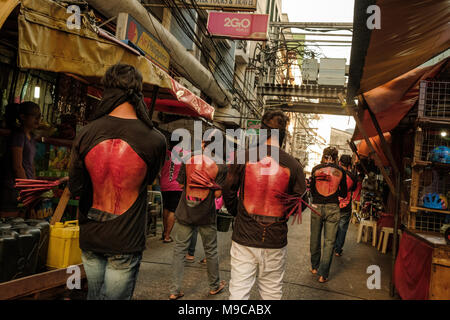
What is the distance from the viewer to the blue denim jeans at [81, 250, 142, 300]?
2148mm

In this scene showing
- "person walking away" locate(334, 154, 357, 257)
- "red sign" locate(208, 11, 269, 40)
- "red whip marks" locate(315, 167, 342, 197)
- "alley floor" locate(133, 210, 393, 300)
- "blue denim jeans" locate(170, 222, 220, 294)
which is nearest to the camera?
"blue denim jeans" locate(170, 222, 220, 294)

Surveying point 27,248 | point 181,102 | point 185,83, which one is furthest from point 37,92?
point 185,83

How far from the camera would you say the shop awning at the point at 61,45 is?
3.06 m

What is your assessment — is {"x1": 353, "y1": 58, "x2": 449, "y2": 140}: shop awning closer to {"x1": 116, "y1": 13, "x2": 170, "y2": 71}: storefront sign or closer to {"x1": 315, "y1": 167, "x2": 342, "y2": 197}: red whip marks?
{"x1": 315, "y1": 167, "x2": 342, "y2": 197}: red whip marks

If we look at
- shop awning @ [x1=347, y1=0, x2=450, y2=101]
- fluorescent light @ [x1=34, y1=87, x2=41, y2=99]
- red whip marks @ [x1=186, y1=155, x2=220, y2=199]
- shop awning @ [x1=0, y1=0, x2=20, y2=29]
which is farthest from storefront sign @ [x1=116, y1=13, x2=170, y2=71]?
shop awning @ [x1=347, y1=0, x2=450, y2=101]

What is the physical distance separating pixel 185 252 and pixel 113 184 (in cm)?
208

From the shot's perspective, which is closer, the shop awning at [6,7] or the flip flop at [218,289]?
the shop awning at [6,7]

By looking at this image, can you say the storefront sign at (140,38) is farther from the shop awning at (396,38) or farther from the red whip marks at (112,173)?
the red whip marks at (112,173)

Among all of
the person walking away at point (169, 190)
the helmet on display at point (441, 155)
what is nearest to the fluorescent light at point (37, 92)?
the person walking away at point (169, 190)

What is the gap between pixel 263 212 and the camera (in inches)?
119

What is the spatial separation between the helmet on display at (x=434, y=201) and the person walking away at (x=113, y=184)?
434cm

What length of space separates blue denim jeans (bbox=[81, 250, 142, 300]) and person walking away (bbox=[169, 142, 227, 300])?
1.75 metres

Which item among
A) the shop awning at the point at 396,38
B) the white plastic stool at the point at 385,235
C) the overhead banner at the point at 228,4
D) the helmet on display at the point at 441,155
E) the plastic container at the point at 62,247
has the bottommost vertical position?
the white plastic stool at the point at 385,235
